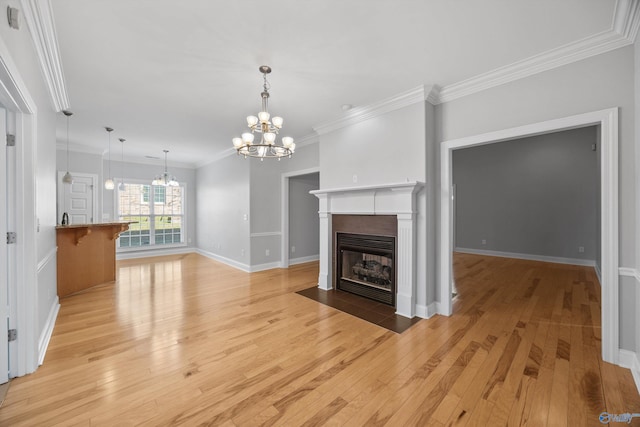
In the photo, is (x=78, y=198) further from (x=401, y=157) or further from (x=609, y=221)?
(x=609, y=221)

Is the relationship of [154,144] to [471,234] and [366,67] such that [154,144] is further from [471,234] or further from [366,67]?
[471,234]

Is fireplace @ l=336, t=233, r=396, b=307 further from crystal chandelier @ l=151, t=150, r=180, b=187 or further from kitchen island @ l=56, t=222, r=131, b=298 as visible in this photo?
crystal chandelier @ l=151, t=150, r=180, b=187

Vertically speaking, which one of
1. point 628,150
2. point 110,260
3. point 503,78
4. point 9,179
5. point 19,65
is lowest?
point 110,260

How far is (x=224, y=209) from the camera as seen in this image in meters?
6.79

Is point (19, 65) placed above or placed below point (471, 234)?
above

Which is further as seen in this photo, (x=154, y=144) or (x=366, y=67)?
(x=154, y=144)

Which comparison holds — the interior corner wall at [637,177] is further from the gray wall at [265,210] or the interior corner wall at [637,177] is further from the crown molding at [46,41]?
the gray wall at [265,210]

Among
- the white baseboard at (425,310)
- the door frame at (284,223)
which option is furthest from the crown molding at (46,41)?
the white baseboard at (425,310)

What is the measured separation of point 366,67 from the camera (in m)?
2.81

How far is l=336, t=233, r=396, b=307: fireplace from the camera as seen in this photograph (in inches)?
146

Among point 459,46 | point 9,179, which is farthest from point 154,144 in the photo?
point 459,46

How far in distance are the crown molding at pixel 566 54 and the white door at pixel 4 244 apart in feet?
13.9

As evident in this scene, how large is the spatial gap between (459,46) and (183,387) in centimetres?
374

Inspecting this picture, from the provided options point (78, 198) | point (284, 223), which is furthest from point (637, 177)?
point (78, 198)
